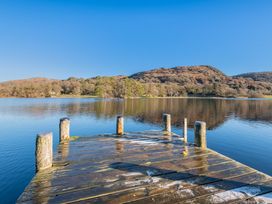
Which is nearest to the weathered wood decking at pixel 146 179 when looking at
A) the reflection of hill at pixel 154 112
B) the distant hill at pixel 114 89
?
the reflection of hill at pixel 154 112

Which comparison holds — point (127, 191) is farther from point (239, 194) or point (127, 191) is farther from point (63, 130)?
point (63, 130)

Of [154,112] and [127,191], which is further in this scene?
[154,112]

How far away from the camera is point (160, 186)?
3553 mm

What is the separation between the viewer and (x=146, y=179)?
3.86 m

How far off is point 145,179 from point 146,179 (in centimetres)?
2

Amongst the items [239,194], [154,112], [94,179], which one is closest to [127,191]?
[94,179]

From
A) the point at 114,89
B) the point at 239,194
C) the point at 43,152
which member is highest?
the point at 114,89

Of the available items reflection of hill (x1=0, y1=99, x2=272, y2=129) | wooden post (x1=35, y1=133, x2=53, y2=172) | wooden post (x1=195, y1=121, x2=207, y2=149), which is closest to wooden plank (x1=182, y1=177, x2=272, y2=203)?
wooden post (x1=195, y1=121, x2=207, y2=149)

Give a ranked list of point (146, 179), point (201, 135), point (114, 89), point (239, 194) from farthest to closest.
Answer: point (114, 89), point (201, 135), point (146, 179), point (239, 194)

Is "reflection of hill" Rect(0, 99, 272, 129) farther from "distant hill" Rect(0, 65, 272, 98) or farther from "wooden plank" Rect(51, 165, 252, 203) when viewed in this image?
"distant hill" Rect(0, 65, 272, 98)

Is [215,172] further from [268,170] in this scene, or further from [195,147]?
[268,170]

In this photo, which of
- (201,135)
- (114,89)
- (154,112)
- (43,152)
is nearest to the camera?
(43,152)

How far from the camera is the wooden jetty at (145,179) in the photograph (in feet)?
10.5

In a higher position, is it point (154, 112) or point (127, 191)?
point (127, 191)
